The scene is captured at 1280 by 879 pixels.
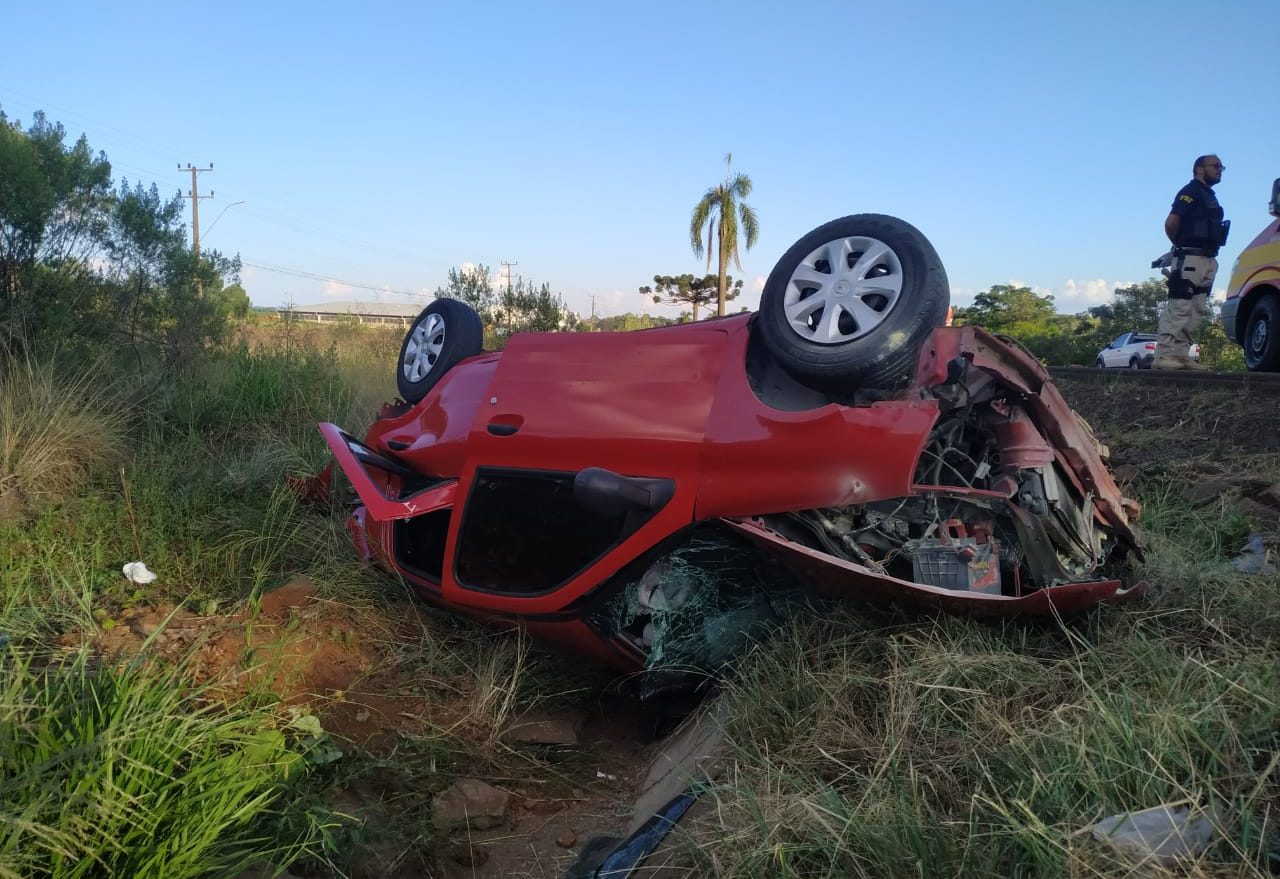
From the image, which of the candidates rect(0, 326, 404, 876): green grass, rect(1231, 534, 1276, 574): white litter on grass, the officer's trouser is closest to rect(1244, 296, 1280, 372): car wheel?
the officer's trouser

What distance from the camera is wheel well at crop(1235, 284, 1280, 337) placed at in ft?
23.8

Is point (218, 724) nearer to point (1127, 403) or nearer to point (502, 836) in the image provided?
point (502, 836)

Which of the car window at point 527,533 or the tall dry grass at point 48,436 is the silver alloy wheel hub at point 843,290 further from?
the tall dry grass at point 48,436

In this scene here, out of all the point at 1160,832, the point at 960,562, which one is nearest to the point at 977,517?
the point at 960,562

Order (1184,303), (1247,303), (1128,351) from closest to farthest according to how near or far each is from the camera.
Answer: (1247,303), (1184,303), (1128,351)

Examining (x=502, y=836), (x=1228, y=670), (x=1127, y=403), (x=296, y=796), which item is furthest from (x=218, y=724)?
(x=1127, y=403)

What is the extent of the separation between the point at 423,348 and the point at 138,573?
5.72 feet

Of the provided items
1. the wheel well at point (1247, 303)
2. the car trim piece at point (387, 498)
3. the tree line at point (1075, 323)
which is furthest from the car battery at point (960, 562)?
the tree line at point (1075, 323)

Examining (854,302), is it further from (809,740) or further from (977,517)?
(809,740)

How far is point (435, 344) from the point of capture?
436 centimetres

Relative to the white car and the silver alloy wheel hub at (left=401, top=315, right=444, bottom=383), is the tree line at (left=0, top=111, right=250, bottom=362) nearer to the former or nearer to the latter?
the silver alloy wheel hub at (left=401, top=315, right=444, bottom=383)

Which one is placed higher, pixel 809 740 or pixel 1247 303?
pixel 1247 303

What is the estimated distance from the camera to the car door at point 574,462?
2.93m

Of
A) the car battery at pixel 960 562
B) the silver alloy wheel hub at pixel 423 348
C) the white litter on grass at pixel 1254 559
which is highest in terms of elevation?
the silver alloy wheel hub at pixel 423 348
